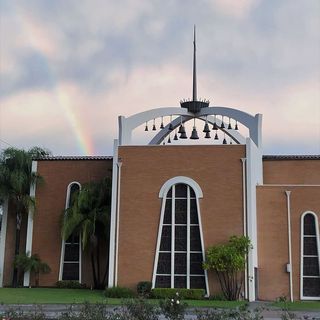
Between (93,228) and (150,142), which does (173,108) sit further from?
(93,228)

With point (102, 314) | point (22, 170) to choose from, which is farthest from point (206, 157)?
point (102, 314)

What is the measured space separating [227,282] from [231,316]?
57.8 ft

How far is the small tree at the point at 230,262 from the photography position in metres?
27.3

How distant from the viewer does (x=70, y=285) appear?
32.0m

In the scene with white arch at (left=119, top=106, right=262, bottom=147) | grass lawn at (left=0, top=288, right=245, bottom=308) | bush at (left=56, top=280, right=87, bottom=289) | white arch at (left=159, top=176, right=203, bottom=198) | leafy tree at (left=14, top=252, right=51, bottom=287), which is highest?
white arch at (left=119, top=106, right=262, bottom=147)

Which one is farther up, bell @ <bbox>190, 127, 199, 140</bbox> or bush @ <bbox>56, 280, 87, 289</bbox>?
bell @ <bbox>190, 127, 199, 140</bbox>

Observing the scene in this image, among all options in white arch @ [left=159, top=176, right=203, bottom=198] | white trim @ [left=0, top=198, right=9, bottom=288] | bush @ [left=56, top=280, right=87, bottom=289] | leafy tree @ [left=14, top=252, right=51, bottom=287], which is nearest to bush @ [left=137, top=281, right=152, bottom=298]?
white arch @ [left=159, top=176, right=203, bottom=198]

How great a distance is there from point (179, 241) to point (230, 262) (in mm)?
3066

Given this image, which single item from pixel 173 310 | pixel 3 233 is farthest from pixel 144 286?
pixel 173 310

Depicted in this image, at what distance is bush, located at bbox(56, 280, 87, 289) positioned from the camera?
32.0m

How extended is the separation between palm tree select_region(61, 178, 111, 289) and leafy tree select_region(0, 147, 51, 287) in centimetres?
326

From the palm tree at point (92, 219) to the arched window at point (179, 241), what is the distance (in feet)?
12.5

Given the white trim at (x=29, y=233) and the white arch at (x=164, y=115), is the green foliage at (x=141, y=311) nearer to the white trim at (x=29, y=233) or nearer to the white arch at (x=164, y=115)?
the white arch at (x=164, y=115)

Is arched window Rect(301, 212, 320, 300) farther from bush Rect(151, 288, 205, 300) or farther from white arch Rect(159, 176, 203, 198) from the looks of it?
white arch Rect(159, 176, 203, 198)
